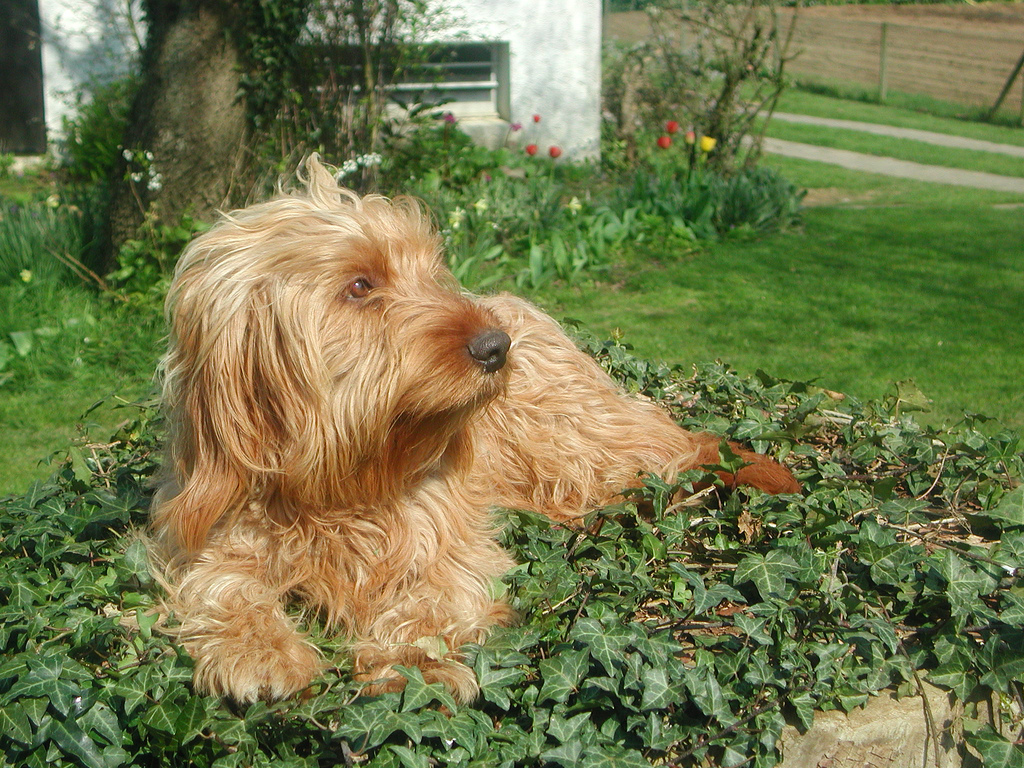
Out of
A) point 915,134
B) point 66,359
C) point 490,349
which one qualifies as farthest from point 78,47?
point 915,134

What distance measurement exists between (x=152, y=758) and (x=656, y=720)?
132cm

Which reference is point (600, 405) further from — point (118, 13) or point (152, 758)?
point (118, 13)

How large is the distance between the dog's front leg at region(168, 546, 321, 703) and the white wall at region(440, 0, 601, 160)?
9913 millimetres

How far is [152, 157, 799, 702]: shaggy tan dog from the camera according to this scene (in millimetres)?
2564

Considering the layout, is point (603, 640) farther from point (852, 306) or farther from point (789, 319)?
point (852, 306)

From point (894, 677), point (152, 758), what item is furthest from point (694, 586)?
point (152, 758)

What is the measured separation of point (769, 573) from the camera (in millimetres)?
2807

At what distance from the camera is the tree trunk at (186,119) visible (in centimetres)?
664

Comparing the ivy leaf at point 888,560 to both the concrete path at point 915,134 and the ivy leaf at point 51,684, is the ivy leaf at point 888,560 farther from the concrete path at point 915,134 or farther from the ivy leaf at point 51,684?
the concrete path at point 915,134

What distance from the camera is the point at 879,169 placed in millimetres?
14695

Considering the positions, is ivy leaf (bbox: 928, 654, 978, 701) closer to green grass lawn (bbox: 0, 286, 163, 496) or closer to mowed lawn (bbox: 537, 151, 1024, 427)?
mowed lawn (bbox: 537, 151, 1024, 427)

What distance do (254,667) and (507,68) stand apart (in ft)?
34.8

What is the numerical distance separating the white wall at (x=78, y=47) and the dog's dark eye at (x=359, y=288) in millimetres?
9321

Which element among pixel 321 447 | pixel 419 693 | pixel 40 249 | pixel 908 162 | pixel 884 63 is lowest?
pixel 419 693
